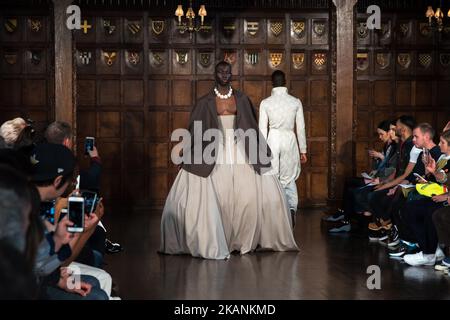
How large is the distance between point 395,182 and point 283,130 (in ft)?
5.60

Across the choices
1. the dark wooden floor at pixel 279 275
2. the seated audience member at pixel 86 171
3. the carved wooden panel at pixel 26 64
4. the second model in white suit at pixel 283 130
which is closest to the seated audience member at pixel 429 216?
the dark wooden floor at pixel 279 275

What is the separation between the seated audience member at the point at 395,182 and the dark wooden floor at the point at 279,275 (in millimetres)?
294

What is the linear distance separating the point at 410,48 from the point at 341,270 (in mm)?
6427

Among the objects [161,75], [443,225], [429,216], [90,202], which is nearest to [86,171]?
[90,202]

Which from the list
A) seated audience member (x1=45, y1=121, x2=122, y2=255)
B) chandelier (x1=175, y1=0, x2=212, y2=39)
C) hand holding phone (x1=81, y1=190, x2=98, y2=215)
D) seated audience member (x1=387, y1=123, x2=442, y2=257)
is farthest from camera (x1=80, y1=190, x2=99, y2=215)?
chandelier (x1=175, y1=0, x2=212, y2=39)

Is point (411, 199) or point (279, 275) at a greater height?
point (411, 199)

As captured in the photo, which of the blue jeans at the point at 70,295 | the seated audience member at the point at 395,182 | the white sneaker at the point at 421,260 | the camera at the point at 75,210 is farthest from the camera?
the seated audience member at the point at 395,182

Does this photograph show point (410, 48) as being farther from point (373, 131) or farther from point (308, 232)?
point (308, 232)

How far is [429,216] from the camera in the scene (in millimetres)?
7703

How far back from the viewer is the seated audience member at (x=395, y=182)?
28.5ft

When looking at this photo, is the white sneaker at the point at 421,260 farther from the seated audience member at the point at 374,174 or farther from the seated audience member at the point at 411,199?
the seated audience member at the point at 374,174

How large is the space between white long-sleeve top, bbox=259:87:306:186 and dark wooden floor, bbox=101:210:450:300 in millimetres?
1104

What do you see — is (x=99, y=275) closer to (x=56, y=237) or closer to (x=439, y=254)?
(x=56, y=237)

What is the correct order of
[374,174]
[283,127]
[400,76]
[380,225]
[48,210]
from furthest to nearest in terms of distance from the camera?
[400,76], [283,127], [374,174], [380,225], [48,210]
